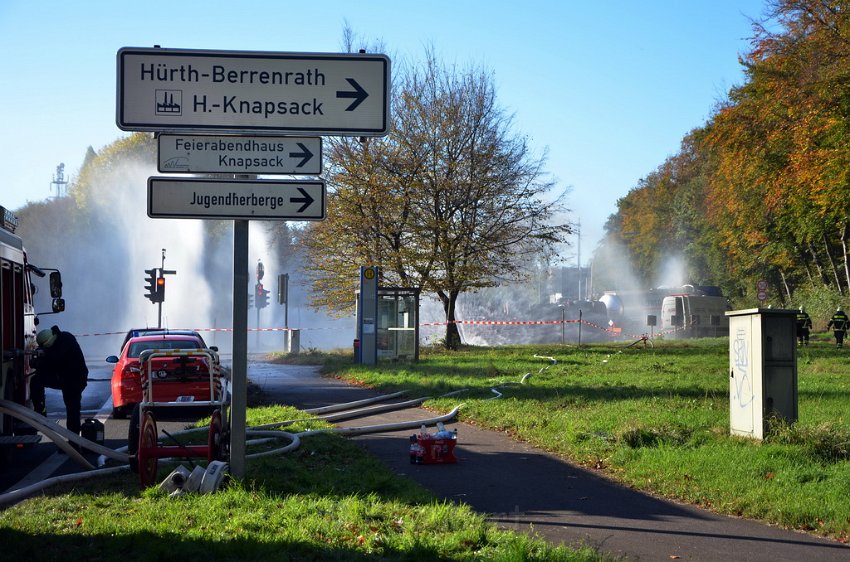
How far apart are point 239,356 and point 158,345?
957 cm

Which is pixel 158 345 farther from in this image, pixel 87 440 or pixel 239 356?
pixel 239 356

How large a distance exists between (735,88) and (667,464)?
34.2 m

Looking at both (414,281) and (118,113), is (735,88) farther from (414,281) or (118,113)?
(118,113)

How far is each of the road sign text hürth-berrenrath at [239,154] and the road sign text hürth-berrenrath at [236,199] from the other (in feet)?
0.33

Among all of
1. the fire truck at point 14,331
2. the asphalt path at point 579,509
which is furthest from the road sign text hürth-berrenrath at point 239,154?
the fire truck at point 14,331

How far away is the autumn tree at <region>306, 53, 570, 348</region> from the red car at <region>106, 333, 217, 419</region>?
55.1ft

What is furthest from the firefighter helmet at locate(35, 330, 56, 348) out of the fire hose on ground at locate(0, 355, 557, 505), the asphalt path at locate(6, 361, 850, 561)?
the fire hose on ground at locate(0, 355, 557, 505)

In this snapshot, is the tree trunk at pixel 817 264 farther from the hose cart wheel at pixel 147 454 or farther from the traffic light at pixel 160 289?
the hose cart wheel at pixel 147 454

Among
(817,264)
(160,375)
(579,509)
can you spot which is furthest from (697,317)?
(579,509)

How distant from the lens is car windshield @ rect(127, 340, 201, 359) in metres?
16.9

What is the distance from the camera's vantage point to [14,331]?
465 inches

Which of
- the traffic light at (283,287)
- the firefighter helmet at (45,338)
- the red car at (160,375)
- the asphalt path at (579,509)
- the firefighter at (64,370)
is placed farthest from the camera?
the traffic light at (283,287)

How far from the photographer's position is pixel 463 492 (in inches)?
347

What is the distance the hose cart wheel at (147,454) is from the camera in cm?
843
